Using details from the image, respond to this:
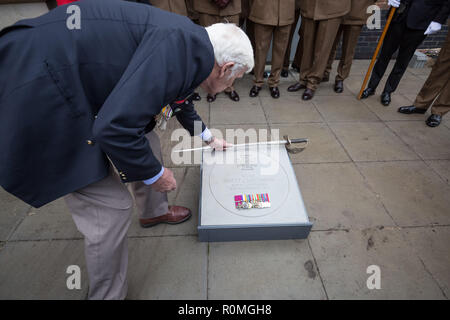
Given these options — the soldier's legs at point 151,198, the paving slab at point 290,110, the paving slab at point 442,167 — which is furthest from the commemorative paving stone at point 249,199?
the paving slab at point 442,167

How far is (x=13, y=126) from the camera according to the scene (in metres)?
0.88

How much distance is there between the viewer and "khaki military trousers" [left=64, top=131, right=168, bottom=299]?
1146 mm

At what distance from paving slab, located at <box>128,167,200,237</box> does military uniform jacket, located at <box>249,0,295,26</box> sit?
2.33 meters

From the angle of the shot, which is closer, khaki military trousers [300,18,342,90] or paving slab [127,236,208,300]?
paving slab [127,236,208,300]

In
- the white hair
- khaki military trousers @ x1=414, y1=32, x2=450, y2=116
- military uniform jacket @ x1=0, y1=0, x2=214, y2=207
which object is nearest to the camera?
military uniform jacket @ x1=0, y1=0, x2=214, y2=207

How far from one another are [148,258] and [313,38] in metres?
3.64

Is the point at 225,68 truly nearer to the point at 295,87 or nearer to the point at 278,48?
the point at 278,48

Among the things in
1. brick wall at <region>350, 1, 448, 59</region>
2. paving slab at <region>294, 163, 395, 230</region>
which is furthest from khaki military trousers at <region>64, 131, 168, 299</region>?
brick wall at <region>350, 1, 448, 59</region>

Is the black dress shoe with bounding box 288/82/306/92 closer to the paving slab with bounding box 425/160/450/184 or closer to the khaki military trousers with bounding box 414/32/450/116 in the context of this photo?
the khaki military trousers with bounding box 414/32/450/116

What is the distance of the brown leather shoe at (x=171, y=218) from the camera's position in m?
1.92

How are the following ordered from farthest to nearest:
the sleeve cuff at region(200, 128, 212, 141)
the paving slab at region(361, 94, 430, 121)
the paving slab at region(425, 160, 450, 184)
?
the paving slab at region(361, 94, 430, 121) → the paving slab at region(425, 160, 450, 184) → the sleeve cuff at region(200, 128, 212, 141)

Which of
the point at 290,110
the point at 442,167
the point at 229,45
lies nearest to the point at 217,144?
the point at 229,45
